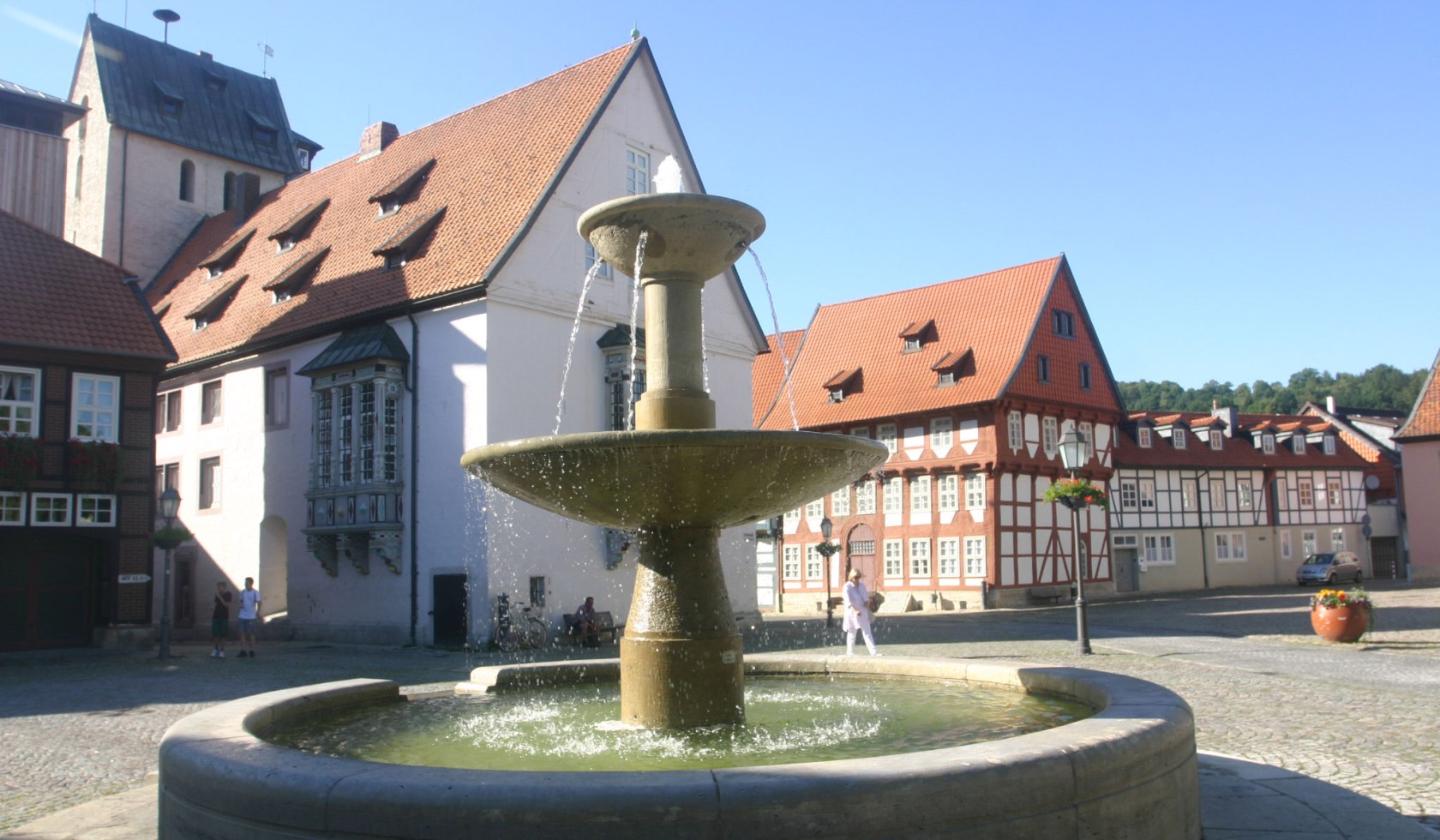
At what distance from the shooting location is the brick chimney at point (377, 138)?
106 feet

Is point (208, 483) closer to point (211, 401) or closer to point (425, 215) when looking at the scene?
point (211, 401)

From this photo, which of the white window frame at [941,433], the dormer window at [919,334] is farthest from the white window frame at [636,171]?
the dormer window at [919,334]

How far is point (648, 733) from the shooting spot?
23.3 feet

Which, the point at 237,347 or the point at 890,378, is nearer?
the point at 237,347

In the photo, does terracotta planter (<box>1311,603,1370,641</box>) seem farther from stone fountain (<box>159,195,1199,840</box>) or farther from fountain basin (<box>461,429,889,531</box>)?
fountain basin (<box>461,429,889,531</box>)

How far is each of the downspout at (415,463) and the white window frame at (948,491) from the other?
20.2m

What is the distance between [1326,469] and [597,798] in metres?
58.5

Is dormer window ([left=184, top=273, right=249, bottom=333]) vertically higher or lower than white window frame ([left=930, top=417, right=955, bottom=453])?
higher

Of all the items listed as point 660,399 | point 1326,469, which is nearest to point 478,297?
point 660,399

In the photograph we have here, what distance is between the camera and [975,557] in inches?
1464

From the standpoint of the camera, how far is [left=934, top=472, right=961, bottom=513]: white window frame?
1496 inches

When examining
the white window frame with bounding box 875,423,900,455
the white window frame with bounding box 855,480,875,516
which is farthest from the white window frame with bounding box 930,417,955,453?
the white window frame with bounding box 855,480,875,516

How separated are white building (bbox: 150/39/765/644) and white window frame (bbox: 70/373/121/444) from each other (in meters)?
3.79

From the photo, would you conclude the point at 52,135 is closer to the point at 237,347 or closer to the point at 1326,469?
the point at 237,347
